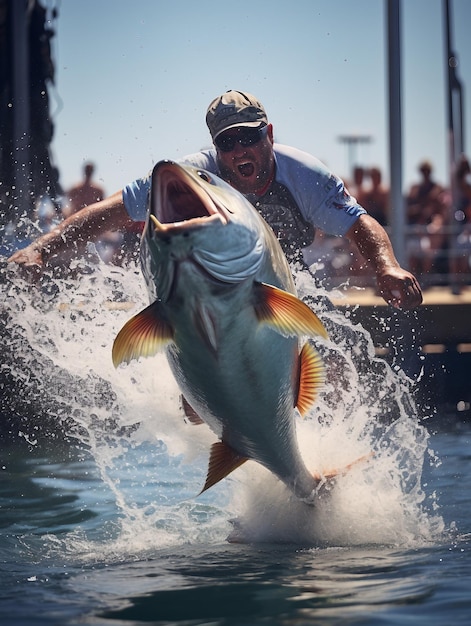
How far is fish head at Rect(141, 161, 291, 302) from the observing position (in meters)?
3.07

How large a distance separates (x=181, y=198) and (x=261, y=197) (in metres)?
1.46

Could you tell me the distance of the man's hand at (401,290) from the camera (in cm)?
416

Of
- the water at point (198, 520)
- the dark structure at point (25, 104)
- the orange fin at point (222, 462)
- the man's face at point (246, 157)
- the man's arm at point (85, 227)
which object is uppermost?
the dark structure at point (25, 104)

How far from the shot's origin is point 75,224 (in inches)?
188

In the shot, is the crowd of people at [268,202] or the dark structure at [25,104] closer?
the crowd of people at [268,202]

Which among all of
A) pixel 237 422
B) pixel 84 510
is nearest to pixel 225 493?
pixel 84 510

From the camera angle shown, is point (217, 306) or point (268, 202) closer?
point (217, 306)

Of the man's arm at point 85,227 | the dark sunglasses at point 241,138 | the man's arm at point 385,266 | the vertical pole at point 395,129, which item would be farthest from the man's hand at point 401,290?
the vertical pole at point 395,129

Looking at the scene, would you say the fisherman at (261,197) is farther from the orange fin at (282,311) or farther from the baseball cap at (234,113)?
the orange fin at (282,311)

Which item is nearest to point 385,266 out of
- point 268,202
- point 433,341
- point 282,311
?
point 268,202

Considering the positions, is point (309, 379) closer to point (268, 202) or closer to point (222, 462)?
point (222, 462)

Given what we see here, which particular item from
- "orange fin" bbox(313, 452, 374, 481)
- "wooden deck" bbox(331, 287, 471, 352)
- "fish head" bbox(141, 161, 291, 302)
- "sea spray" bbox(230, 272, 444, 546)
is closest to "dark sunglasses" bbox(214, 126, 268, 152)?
"sea spray" bbox(230, 272, 444, 546)

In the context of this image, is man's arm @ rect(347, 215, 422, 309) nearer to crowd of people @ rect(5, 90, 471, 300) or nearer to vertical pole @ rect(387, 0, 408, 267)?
crowd of people @ rect(5, 90, 471, 300)

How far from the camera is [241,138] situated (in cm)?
441
